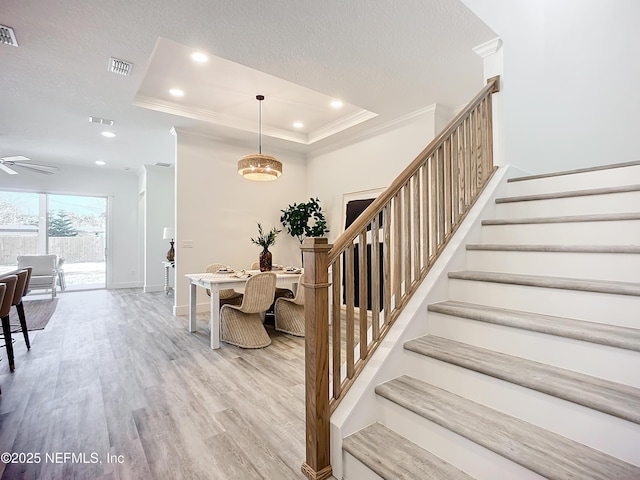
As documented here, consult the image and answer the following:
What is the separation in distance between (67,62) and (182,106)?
5.05 feet

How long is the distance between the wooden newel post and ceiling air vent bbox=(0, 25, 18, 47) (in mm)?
3319

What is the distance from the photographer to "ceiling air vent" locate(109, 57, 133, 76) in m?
3.18

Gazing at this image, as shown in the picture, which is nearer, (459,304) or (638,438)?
(638,438)

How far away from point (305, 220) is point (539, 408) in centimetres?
494

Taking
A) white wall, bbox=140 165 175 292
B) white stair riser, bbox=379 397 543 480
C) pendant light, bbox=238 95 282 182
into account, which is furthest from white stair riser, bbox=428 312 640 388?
white wall, bbox=140 165 175 292

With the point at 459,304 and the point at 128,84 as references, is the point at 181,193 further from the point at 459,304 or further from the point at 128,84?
the point at 459,304

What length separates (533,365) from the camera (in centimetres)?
148

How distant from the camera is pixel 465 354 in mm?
1629

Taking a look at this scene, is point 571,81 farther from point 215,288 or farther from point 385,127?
point 215,288

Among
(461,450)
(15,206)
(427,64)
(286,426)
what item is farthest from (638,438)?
(15,206)

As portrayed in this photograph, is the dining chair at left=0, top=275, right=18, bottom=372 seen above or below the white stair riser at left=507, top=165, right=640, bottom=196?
below

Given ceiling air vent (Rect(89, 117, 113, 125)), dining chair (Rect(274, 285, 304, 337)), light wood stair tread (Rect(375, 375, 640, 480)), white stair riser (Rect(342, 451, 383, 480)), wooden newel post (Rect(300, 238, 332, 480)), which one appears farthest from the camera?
ceiling air vent (Rect(89, 117, 113, 125))

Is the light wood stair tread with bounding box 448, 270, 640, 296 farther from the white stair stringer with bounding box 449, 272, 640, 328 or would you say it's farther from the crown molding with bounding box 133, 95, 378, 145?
the crown molding with bounding box 133, 95, 378, 145

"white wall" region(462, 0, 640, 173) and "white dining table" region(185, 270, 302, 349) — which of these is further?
"white dining table" region(185, 270, 302, 349)
